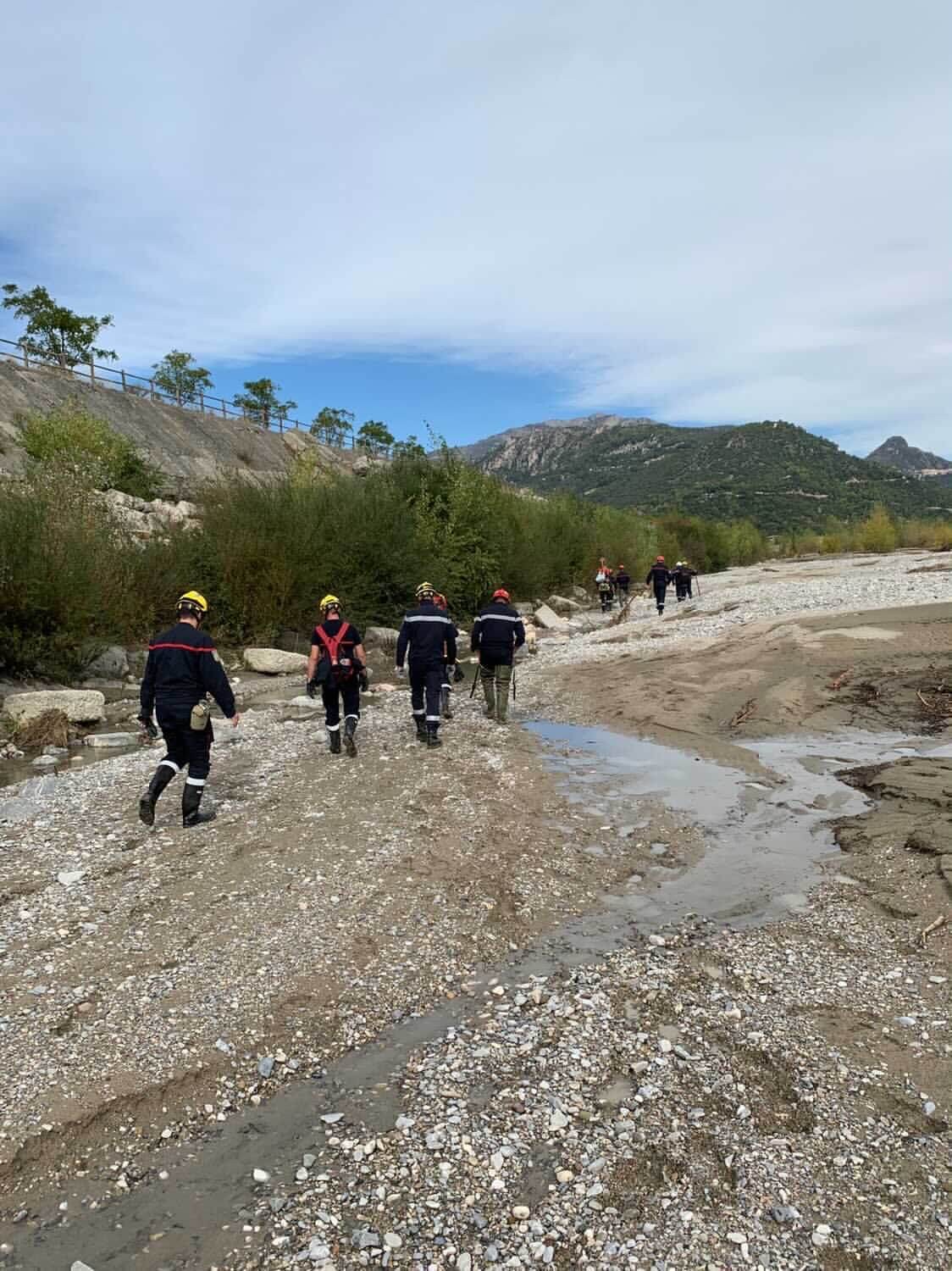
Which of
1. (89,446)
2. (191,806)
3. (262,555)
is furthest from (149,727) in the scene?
(89,446)

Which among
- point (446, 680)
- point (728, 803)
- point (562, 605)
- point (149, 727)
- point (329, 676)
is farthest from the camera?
point (562, 605)

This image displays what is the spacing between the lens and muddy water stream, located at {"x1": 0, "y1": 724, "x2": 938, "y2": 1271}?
336cm

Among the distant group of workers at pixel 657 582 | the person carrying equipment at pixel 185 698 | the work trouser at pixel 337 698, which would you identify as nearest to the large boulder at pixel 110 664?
the work trouser at pixel 337 698

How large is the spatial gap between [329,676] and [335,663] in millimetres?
240

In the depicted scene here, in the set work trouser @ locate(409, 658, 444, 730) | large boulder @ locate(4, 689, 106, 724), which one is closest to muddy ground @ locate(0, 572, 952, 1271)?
work trouser @ locate(409, 658, 444, 730)

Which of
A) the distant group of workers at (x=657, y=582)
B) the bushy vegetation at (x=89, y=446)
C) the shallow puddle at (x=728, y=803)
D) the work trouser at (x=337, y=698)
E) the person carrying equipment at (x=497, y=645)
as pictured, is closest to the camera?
the shallow puddle at (x=728, y=803)

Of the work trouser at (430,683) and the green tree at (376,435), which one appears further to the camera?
the green tree at (376,435)

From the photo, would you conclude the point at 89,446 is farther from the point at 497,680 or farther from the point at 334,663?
the point at 334,663

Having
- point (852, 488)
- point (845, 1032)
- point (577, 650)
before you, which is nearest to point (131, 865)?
point (845, 1032)

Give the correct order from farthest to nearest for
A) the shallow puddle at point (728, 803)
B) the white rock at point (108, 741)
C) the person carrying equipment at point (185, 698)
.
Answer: the white rock at point (108, 741)
the person carrying equipment at point (185, 698)
the shallow puddle at point (728, 803)

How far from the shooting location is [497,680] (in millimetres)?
14172

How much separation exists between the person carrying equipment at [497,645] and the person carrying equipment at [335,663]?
2.89m

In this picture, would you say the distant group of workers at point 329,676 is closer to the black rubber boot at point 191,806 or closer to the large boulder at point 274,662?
the black rubber boot at point 191,806

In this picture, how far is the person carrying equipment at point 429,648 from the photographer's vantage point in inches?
474
